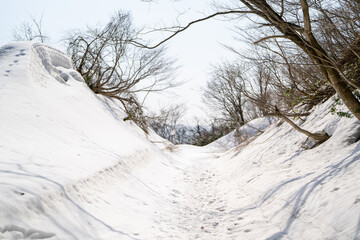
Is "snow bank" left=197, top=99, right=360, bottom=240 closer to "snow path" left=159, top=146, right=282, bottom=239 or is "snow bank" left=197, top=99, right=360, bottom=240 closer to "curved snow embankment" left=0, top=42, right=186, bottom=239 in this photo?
"snow path" left=159, top=146, right=282, bottom=239

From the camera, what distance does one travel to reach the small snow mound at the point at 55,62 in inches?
268

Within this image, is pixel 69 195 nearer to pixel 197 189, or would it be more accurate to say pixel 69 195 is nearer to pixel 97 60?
pixel 197 189

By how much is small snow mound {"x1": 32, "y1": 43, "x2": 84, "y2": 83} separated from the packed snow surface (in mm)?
1321

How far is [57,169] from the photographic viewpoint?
254cm

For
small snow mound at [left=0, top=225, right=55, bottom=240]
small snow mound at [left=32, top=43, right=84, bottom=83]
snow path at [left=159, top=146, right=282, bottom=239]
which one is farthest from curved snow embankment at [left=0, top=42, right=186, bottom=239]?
small snow mound at [left=32, top=43, right=84, bottom=83]

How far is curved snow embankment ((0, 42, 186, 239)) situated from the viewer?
5.94 feet

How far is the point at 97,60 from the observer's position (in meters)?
10.7

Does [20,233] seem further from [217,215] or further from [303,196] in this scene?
[303,196]

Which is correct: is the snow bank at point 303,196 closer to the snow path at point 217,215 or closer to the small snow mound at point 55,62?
the snow path at point 217,215

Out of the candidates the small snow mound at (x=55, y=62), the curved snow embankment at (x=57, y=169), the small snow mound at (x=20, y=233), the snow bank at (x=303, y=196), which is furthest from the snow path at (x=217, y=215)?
the small snow mound at (x=55, y=62)

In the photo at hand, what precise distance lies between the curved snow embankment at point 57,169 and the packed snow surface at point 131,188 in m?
0.01

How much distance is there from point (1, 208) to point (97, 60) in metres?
10.4

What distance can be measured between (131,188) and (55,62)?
6.87 metres

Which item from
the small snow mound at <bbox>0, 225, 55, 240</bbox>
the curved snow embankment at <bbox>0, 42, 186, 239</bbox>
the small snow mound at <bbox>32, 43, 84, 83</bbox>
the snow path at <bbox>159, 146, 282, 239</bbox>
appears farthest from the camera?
the small snow mound at <bbox>32, 43, 84, 83</bbox>
